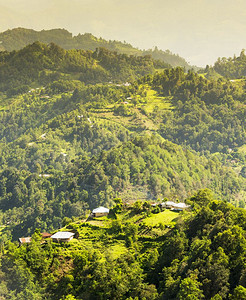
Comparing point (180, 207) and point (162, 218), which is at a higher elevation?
point (180, 207)

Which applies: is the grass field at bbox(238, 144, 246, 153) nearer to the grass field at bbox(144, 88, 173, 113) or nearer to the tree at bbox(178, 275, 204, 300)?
the grass field at bbox(144, 88, 173, 113)

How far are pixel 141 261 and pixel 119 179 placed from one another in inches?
1634

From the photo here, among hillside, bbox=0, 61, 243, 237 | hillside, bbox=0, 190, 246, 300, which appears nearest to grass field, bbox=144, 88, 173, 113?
hillside, bbox=0, 61, 243, 237

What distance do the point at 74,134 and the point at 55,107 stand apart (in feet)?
113

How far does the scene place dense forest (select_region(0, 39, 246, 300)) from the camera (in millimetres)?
34156

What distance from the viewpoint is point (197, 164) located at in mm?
90688

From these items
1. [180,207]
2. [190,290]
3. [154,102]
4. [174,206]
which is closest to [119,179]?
[174,206]

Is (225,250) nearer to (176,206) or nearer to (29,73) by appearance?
(176,206)

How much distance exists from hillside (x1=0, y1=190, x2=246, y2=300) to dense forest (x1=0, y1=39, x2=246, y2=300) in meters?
0.09

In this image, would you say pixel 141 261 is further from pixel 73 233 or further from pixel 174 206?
pixel 174 206

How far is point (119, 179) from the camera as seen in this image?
259 ft

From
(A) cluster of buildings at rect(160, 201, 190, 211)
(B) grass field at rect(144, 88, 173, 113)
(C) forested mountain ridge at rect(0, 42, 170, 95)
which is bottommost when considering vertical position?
(A) cluster of buildings at rect(160, 201, 190, 211)

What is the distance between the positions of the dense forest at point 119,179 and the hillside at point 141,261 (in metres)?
0.09

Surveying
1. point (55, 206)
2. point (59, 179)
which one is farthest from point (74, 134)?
point (55, 206)
